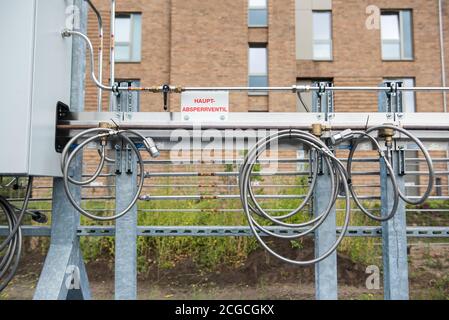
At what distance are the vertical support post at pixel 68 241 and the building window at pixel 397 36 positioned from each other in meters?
11.8

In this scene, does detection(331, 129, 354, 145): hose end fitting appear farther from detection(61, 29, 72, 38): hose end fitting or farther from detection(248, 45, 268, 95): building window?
detection(248, 45, 268, 95): building window

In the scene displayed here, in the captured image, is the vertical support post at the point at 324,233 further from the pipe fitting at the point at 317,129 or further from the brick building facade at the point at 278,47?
the brick building facade at the point at 278,47

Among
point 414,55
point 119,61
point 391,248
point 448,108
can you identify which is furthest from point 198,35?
point 391,248

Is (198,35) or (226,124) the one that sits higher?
(198,35)

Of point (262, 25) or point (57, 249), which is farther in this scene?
point (262, 25)

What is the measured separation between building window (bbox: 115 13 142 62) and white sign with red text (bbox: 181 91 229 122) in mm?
10367

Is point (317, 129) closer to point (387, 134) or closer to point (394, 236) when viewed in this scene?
point (387, 134)

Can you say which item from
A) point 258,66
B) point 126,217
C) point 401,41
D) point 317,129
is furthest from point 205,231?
point 401,41

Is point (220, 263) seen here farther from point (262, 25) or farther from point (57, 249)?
point (262, 25)

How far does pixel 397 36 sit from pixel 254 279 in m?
10.5

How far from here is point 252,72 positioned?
1202cm

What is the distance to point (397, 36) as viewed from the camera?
1263cm

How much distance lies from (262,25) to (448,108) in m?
6.15

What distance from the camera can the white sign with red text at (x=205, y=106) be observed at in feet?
8.11
